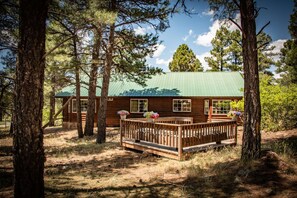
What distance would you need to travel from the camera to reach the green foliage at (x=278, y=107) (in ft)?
48.6

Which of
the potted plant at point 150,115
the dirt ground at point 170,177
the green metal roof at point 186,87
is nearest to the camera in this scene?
the dirt ground at point 170,177

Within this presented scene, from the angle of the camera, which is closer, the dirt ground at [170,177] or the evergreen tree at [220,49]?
the dirt ground at [170,177]

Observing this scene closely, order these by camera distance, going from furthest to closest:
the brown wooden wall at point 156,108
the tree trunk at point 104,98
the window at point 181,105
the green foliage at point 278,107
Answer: the window at point 181,105
the brown wooden wall at point 156,108
the green foliage at point 278,107
the tree trunk at point 104,98

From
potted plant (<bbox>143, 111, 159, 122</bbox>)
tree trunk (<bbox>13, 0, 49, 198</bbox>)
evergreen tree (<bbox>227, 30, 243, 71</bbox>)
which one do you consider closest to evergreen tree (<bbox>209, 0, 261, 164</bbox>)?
tree trunk (<bbox>13, 0, 49, 198</bbox>)

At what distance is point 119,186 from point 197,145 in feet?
17.2

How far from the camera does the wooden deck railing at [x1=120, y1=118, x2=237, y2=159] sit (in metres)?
9.18

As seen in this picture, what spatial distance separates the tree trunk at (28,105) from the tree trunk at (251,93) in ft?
18.7

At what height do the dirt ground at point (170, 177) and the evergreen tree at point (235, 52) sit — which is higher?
the evergreen tree at point (235, 52)

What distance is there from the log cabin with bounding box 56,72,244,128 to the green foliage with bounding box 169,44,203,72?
15009mm

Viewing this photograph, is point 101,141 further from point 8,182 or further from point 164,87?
point 164,87

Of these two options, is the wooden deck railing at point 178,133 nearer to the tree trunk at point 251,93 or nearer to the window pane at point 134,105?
the tree trunk at point 251,93

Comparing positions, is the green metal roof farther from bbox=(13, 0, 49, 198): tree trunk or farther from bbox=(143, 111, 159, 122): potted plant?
bbox=(13, 0, 49, 198): tree trunk

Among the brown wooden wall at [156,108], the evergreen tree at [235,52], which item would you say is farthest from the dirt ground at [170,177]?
the evergreen tree at [235,52]

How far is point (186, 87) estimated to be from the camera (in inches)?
931
